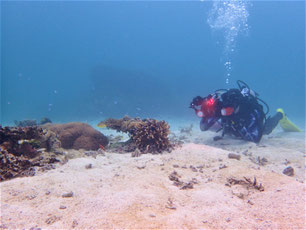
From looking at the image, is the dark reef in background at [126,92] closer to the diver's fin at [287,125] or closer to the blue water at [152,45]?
the blue water at [152,45]

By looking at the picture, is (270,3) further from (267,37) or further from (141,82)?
(141,82)

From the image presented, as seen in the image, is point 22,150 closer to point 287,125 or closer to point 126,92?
point 287,125

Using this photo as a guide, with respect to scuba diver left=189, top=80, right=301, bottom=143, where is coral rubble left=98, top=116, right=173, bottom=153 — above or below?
below

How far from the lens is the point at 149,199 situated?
2.61 meters

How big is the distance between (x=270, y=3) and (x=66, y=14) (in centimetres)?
7872

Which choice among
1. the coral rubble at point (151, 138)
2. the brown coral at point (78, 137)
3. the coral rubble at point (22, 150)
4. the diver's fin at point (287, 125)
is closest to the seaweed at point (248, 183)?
the coral rubble at point (151, 138)

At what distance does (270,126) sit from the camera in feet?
36.4

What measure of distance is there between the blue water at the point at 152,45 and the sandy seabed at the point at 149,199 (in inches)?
1769

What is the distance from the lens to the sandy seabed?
2.10 meters

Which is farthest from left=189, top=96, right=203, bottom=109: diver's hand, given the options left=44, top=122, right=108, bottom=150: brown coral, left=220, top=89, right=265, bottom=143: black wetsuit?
left=44, top=122, right=108, bottom=150: brown coral

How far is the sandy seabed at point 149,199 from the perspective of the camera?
2.10 metres

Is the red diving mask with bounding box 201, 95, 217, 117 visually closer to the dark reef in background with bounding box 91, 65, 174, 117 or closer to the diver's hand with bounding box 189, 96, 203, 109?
the diver's hand with bounding box 189, 96, 203, 109

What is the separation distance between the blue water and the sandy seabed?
44945 mm

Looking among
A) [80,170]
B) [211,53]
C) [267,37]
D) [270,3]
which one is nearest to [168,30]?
[211,53]
